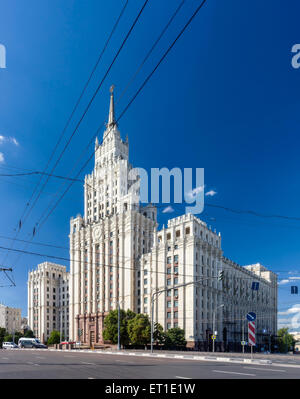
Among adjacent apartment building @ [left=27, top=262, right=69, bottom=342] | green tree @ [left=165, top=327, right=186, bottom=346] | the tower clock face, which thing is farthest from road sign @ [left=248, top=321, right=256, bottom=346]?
adjacent apartment building @ [left=27, top=262, right=69, bottom=342]

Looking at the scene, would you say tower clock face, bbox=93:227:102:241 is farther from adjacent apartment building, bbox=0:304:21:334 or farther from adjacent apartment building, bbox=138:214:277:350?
adjacent apartment building, bbox=0:304:21:334

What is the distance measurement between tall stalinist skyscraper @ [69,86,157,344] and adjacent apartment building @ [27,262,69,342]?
37.6 meters

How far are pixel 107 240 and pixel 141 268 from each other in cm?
1214

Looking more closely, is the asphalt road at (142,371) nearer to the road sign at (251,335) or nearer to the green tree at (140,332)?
the road sign at (251,335)

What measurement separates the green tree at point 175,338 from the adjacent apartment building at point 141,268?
440 cm

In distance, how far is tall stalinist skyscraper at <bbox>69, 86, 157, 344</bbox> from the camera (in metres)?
83.0

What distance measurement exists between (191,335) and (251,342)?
48383mm

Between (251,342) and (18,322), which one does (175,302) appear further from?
(18,322)

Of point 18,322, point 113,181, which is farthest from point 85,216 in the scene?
point 18,322

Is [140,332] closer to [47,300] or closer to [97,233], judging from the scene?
[97,233]

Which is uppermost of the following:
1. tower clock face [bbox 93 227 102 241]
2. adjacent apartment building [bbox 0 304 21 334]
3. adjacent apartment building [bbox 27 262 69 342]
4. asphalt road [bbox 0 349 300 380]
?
tower clock face [bbox 93 227 102 241]

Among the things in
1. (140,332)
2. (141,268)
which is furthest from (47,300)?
(140,332)

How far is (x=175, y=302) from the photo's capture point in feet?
239
